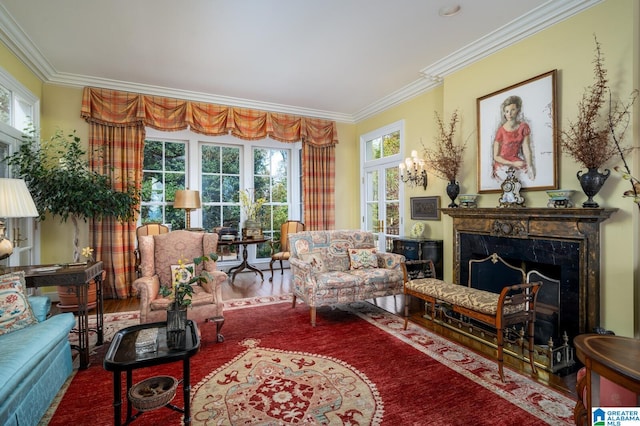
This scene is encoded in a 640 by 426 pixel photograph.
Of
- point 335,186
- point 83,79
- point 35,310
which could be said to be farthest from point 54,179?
point 335,186

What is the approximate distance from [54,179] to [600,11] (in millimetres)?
5962

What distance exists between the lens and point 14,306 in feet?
7.55

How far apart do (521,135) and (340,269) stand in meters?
2.50

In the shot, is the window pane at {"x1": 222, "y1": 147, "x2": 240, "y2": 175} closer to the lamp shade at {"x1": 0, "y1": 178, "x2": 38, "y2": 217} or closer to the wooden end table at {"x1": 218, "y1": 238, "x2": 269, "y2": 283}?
the wooden end table at {"x1": 218, "y1": 238, "x2": 269, "y2": 283}

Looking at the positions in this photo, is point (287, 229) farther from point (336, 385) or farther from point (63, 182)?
point (336, 385)

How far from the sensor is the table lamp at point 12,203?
96.5 inches

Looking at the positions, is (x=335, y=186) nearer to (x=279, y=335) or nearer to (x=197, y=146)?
(x=197, y=146)

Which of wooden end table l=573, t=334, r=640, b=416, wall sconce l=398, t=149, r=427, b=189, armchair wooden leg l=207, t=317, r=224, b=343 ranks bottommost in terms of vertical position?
armchair wooden leg l=207, t=317, r=224, b=343

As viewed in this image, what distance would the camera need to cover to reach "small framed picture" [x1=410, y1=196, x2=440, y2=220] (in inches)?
182

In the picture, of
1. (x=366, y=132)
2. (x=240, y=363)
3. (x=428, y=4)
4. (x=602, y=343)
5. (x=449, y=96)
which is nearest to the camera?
(x=602, y=343)

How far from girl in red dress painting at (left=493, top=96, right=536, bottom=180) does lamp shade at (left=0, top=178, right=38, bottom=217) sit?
4484 mm

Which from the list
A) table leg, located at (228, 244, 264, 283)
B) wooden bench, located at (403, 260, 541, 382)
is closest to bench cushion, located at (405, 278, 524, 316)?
wooden bench, located at (403, 260, 541, 382)

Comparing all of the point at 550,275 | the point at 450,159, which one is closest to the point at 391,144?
the point at 450,159

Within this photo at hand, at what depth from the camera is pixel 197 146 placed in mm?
5840
